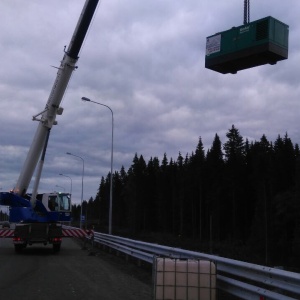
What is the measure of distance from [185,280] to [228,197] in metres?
84.1

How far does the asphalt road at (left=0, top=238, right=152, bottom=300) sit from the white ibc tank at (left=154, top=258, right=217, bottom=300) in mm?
2210

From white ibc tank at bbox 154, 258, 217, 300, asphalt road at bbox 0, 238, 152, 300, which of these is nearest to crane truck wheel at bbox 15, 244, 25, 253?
asphalt road at bbox 0, 238, 152, 300

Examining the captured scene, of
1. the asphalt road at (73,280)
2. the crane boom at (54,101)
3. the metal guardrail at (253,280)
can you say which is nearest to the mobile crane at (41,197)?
the crane boom at (54,101)

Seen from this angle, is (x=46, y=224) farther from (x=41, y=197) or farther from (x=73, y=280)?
(x=73, y=280)

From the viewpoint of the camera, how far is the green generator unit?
9703mm

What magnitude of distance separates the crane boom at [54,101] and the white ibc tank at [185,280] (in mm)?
13966

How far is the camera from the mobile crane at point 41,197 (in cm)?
2331

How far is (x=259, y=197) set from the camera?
80125mm

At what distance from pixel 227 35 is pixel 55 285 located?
25.2ft

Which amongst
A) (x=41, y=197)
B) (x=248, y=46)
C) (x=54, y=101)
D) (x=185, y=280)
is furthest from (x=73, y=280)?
(x=41, y=197)

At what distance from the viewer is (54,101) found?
78.7 feet

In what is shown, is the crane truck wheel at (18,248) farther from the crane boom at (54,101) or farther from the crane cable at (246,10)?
the crane cable at (246,10)

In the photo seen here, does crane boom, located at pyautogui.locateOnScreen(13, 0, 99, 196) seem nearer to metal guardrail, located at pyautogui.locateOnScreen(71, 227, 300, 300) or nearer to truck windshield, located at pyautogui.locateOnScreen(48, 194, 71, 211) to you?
truck windshield, located at pyautogui.locateOnScreen(48, 194, 71, 211)

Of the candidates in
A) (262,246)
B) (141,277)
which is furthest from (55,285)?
(262,246)
